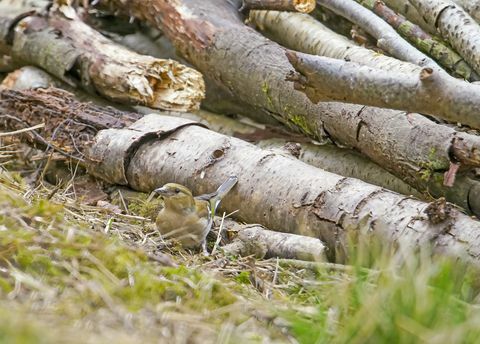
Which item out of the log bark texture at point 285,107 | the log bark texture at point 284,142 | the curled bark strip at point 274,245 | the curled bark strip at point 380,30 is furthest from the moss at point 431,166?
the curled bark strip at point 380,30

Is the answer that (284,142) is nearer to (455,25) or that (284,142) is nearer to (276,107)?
(276,107)

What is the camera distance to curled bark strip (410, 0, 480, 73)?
6082 millimetres

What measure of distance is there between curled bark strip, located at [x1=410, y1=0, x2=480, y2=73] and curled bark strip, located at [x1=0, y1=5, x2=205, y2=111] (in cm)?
190

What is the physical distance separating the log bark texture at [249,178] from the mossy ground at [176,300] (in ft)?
2.28

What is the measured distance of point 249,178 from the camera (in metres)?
5.63

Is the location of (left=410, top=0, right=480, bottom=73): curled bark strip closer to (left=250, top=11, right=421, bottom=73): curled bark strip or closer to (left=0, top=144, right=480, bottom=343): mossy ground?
(left=250, top=11, right=421, bottom=73): curled bark strip

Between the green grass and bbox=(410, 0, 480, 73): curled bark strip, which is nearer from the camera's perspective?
the green grass

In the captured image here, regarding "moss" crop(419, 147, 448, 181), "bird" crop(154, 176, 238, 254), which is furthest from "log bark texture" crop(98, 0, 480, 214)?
"bird" crop(154, 176, 238, 254)

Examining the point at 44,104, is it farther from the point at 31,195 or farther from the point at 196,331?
the point at 196,331

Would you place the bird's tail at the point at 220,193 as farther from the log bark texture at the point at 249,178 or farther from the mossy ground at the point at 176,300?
the mossy ground at the point at 176,300

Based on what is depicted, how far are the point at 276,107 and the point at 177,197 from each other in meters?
1.59

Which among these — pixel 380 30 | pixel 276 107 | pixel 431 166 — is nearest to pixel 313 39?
pixel 380 30

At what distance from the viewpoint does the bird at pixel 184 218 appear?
5.11 meters

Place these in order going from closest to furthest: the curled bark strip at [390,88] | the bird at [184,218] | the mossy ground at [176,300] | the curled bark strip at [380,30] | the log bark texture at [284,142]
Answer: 1. the mossy ground at [176,300]
2. the curled bark strip at [390,88]
3. the bird at [184,218]
4. the log bark texture at [284,142]
5. the curled bark strip at [380,30]
